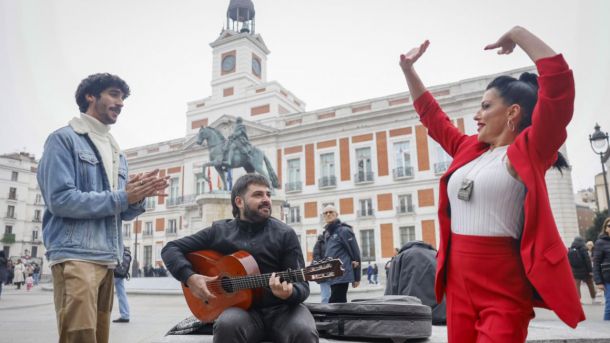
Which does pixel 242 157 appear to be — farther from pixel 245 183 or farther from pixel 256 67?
pixel 256 67

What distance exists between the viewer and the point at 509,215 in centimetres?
181

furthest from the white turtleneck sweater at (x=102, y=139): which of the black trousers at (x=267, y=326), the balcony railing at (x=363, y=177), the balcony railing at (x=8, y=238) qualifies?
the balcony railing at (x=8, y=238)

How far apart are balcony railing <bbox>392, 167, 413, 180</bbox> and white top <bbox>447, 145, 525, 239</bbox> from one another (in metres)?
28.0

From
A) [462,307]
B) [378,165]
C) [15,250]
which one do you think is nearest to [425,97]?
[462,307]

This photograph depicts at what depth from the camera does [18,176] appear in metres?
55.9

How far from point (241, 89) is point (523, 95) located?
3662 centimetres

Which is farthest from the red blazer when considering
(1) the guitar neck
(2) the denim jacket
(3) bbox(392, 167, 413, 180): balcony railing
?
(3) bbox(392, 167, 413, 180): balcony railing

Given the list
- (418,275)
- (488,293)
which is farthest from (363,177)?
(488,293)

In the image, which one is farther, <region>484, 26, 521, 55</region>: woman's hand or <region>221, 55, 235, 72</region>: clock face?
<region>221, 55, 235, 72</region>: clock face

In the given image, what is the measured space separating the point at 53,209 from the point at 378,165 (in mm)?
28960

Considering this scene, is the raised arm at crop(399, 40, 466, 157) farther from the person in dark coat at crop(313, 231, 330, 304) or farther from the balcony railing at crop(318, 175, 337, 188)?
the balcony railing at crop(318, 175, 337, 188)

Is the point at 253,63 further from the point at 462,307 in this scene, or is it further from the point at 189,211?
the point at 462,307

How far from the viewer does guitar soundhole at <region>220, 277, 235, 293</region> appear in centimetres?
274

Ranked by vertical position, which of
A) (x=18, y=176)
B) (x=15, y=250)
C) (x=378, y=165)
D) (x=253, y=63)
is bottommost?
(x=15, y=250)
